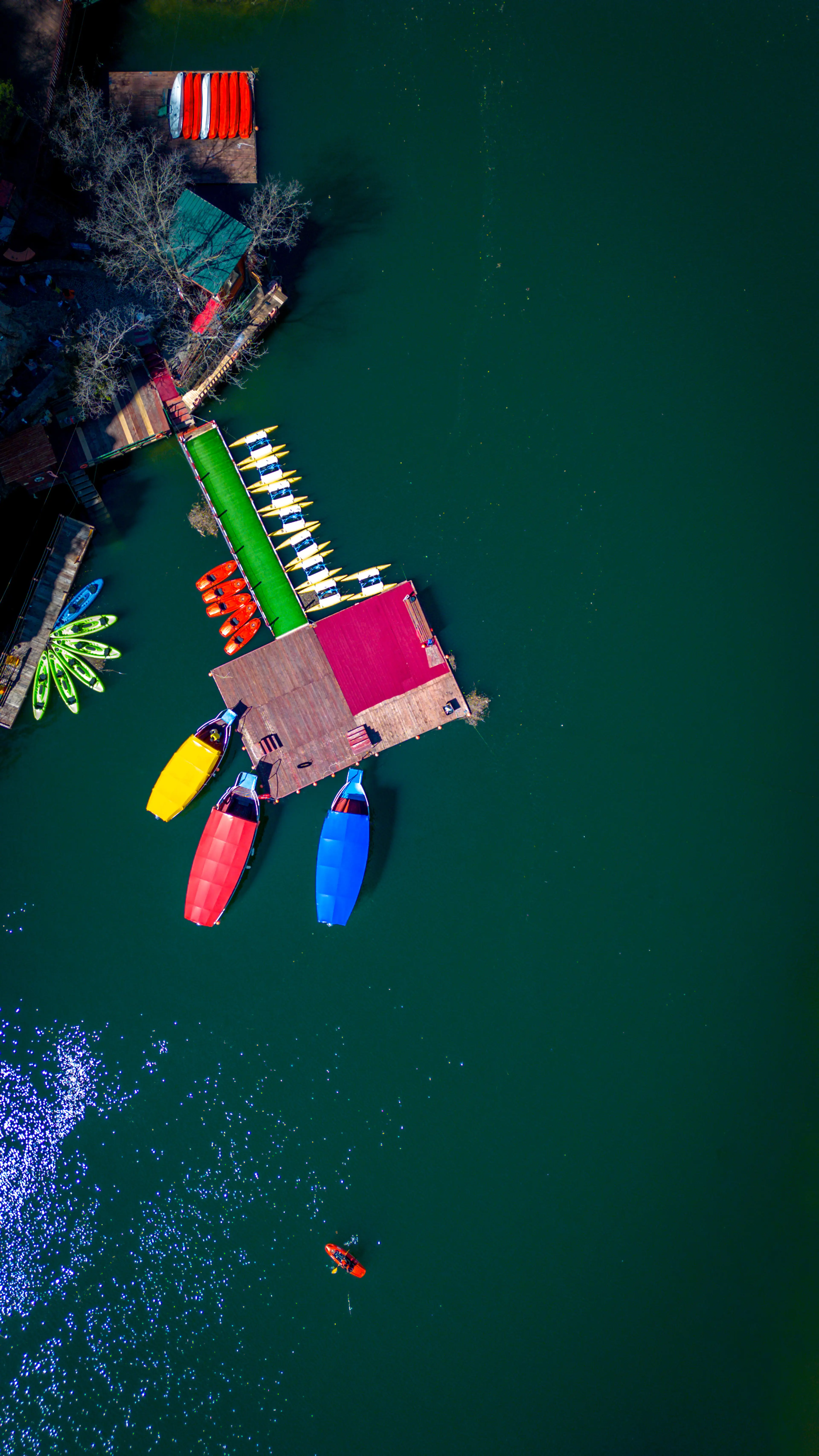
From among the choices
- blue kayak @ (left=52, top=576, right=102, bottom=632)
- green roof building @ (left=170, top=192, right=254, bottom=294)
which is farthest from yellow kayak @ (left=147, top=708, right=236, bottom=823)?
green roof building @ (left=170, top=192, right=254, bottom=294)

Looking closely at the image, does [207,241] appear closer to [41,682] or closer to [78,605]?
[78,605]

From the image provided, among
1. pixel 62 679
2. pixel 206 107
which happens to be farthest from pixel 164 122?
pixel 62 679

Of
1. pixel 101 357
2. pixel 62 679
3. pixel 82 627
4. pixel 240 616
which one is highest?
pixel 101 357

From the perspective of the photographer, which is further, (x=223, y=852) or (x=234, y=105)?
(x=234, y=105)

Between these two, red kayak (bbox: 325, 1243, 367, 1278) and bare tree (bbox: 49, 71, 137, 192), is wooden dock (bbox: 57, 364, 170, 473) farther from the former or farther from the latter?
red kayak (bbox: 325, 1243, 367, 1278)

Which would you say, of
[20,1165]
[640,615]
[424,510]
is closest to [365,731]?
[424,510]

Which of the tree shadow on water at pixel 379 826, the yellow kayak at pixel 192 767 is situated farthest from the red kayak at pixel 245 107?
the tree shadow on water at pixel 379 826
